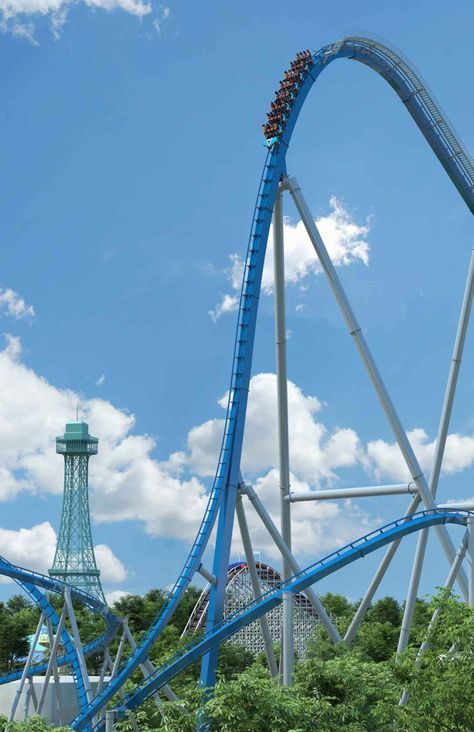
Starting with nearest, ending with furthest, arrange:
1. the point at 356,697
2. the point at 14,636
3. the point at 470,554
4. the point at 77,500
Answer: the point at 356,697
the point at 470,554
the point at 14,636
the point at 77,500

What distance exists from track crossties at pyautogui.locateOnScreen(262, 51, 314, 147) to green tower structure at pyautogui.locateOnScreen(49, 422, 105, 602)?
187 ft

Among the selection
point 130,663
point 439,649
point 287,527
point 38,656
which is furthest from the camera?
point 38,656

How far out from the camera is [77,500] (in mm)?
80000

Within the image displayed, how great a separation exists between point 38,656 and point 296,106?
35.0 metres

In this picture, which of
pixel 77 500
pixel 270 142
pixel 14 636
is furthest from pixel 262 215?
pixel 77 500

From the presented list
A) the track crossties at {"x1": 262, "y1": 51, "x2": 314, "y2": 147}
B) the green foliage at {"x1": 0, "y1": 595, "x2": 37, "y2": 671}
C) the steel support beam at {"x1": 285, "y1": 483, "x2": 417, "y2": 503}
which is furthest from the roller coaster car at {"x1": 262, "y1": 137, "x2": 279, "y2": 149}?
the green foliage at {"x1": 0, "y1": 595, "x2": 37, "y2": 671}

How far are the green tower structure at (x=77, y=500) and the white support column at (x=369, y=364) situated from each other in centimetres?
5727

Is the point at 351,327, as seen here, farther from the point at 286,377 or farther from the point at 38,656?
the point at 38,656

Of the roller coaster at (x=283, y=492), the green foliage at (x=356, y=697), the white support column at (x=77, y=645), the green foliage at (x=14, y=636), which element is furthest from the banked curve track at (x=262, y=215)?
the green foliage at (x=14, y=636)

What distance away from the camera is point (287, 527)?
24219mm

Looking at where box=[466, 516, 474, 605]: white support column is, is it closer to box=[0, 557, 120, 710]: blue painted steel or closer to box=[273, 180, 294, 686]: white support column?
box=[273, 180, 294, 686]: white support column

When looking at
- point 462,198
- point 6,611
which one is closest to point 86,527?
point 6,611

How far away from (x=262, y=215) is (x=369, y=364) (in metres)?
4.32

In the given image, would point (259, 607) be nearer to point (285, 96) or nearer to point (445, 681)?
point (445, 681)
